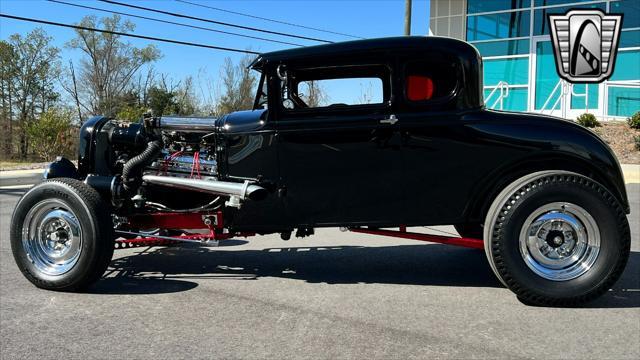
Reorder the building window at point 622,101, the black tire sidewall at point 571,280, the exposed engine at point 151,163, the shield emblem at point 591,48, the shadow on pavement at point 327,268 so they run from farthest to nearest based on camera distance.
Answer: the building window at point 622,101
the shield emblem at point 591,48
the exposed engine at point 151,163
the shadow on pavement at point 327,268
the black tire sidewall at point 571,280

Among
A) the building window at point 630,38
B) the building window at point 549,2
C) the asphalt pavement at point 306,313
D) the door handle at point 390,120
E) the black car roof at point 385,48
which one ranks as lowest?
the asphalt pavement at point 306,313

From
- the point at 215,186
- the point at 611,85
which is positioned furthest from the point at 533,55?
the point at 215,186

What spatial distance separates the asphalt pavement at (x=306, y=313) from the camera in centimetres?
313

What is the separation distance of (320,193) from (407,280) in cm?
116

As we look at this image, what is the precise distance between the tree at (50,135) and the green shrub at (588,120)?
21378mm

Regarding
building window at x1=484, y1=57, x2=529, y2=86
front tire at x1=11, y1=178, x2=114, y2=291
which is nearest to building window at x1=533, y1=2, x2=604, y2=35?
building window at x1=484, y1=57, x2=529, y2=86

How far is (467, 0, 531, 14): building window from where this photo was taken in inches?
883

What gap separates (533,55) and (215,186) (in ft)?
68.2

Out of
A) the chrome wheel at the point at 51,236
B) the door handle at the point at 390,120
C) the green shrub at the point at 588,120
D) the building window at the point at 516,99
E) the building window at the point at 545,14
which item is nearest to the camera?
the door handle at the point at 390,120

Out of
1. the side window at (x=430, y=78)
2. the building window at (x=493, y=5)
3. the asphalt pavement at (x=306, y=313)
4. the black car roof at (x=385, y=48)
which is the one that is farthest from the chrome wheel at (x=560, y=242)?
the building window at (x=493, y=5)

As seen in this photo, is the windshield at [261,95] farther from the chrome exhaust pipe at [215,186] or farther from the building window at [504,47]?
the building window at [504,47]

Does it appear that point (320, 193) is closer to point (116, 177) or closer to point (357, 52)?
point (357, 52)

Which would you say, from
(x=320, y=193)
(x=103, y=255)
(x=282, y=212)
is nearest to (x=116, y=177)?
(x=103, y=255)

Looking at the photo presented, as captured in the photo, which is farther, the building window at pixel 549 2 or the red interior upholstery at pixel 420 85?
the building window at pixel 549 2
